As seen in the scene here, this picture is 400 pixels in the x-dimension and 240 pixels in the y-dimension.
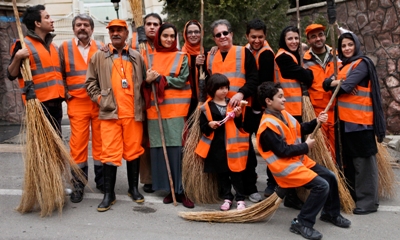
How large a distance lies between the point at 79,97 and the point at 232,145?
1562 mm

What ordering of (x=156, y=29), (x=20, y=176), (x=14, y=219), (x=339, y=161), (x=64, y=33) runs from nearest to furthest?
(x=14, y=219)
(x=339, y=161)
(x=156, y=29)
(x=20, y=176)
(x=64, y=33)

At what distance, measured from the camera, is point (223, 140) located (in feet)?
13.8

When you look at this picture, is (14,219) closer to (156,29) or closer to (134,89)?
(134,89)

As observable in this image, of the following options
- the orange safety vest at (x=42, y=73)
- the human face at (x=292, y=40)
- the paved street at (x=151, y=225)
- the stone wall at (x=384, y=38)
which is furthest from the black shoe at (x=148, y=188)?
the stone wall at (x=384, y=38)

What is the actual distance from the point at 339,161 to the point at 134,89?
2.02 m

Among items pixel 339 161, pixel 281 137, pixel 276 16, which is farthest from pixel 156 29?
pixel 276 16

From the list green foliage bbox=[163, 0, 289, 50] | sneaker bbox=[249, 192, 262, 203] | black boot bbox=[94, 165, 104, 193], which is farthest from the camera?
green foliage bbox=[163, 0, 289, 50]

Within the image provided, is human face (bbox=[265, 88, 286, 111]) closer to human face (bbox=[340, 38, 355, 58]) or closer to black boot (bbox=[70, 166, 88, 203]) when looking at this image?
human face (bbox=[340, 38, 355, 58])

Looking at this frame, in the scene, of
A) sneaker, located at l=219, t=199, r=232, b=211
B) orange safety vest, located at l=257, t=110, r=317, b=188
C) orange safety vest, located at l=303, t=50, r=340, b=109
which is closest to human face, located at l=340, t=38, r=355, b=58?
orange safety vest, located at l=303, t=50, r=340, b=109

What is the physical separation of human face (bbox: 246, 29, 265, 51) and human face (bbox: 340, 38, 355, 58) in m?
0.75

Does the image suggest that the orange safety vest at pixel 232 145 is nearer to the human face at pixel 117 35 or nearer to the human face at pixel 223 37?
the human face at pixel 223 37

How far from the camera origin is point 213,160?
4.20 metres

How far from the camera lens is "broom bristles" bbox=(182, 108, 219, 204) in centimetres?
427

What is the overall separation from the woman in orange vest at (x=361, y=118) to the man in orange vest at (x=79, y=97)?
2.27m
